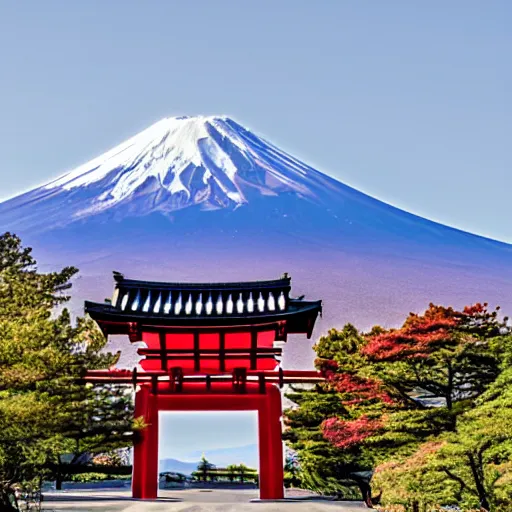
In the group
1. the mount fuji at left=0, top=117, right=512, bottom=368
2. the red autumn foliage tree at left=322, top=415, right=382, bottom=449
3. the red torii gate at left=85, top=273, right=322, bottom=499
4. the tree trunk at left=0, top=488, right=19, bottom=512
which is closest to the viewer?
the tree trunk at left=0, top=488, right=19, bottom=512

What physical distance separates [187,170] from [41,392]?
38.5m

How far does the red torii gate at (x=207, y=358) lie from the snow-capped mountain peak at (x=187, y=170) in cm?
3276

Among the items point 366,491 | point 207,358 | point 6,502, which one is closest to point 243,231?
point 207,358

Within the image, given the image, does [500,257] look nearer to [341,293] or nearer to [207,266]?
[341,293]

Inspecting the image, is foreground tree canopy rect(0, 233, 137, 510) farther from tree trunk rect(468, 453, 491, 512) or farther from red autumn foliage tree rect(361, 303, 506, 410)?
tree trunk rect(468, 453, 491, 512)

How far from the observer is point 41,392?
8.20m

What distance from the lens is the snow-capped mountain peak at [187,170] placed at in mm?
43719

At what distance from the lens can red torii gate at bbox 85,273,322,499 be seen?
9.44 m

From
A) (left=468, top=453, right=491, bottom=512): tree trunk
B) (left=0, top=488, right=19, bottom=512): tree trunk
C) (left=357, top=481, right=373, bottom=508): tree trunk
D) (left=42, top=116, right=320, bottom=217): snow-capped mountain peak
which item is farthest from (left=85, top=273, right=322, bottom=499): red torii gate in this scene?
(left=42, top=116, right=320, bottom=217): snow-capped mountain peak

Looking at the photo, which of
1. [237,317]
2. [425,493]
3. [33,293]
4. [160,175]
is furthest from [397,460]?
[160,175]

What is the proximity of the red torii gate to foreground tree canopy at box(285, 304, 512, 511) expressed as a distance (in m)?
0.59

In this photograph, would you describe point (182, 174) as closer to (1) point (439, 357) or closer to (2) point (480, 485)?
(1) point (439, 357)

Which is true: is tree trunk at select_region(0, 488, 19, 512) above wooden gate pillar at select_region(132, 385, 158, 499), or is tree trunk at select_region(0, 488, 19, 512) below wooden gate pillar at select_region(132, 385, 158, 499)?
below

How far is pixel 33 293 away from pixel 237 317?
267 centimetres
